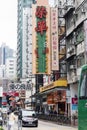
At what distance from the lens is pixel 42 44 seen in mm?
56156

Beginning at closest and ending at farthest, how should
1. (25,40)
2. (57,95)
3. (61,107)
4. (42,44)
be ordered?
1. (42,44)
2. (57,95)
3. (61,107)
4. (25,40)

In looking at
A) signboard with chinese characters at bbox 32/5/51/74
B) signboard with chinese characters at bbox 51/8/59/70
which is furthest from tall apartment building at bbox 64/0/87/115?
signboard with chinese characters at bbox 32/5/51/74

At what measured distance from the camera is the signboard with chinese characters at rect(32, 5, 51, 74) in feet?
182

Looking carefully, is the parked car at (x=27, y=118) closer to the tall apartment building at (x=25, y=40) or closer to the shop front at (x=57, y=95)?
the shop front at (x=57, y=95)

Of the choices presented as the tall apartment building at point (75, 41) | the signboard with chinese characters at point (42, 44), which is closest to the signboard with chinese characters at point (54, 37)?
the signboard with chinese characters at point (42, 44)

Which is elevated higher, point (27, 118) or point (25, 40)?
point (25, 40)

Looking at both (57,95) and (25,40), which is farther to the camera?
(25,40)

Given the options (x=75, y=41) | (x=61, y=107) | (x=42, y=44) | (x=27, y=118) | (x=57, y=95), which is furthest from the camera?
(x=61, y=107)

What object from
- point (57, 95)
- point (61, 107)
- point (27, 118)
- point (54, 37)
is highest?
point (54, 37)

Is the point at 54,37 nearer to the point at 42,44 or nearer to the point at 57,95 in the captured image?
the point at 42,44

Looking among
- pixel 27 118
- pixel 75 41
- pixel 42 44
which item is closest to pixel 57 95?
pixel 42 44

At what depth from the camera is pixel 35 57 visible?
55.8 m

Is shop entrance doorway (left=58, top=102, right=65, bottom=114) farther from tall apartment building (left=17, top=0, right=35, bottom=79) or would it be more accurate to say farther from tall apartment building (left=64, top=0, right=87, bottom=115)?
tall apartment building (left=17, top=0, right=35, bottom=79)

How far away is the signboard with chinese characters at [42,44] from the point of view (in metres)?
55.5
